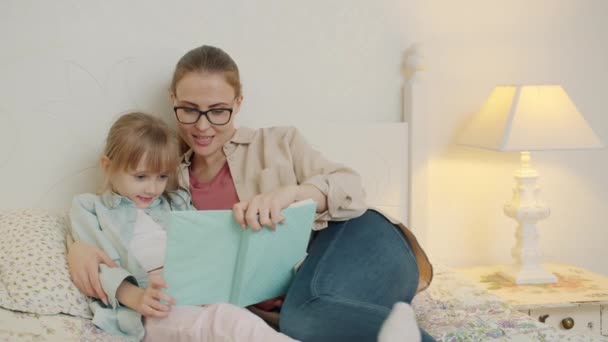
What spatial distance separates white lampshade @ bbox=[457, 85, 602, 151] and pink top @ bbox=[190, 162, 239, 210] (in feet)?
2.55

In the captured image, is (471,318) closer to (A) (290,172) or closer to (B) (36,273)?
(A) (290,172)

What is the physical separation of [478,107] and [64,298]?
56.3 inches

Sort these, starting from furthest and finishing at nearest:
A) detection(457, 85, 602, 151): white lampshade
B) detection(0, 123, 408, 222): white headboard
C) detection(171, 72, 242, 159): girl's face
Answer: detection(457, 85, 602, 151): white lampshade
detection(0, 123, 408, 222): white headboard
detection(171, 72, 242, 159): girl's face

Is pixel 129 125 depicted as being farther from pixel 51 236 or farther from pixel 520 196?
pixel 520 196

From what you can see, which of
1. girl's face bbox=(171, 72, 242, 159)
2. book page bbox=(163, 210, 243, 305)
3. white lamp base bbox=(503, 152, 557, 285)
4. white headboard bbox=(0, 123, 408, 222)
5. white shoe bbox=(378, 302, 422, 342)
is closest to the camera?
white shoe bbox=(378, 302, 422, 342)

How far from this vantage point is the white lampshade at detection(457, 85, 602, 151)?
1.92 metres

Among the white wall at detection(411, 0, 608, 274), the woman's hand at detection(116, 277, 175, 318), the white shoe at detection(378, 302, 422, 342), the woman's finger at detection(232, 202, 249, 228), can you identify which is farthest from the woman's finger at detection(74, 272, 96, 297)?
the white wall at detection(411, 0, 608, 274)

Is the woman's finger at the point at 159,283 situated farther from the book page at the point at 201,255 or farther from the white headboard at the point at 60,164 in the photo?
the white headboard at the point at 60,164

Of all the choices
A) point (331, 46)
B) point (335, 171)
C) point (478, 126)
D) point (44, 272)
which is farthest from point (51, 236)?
point (478, 126)

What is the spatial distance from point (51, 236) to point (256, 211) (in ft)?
1.67

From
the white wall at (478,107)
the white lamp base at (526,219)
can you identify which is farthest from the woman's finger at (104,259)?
the white lamp base at (526,219)

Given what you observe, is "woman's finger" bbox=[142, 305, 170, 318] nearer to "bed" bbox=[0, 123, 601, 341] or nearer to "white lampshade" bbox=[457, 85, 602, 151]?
"bed" bbox=[0, 123, 601, 341]

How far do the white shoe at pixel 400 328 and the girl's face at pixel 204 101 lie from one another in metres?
0.73

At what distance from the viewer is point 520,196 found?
2053 mm
